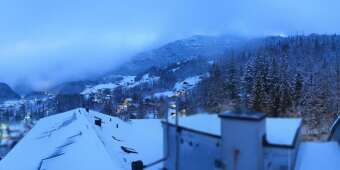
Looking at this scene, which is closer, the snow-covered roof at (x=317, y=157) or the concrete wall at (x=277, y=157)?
the concrete wall at (x=277, y=157)

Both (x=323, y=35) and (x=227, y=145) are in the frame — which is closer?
(x=227, y=145)

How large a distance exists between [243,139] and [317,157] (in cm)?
326

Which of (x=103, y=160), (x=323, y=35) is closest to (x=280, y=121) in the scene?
(x=103, y=160)

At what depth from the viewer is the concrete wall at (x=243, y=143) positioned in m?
7.90

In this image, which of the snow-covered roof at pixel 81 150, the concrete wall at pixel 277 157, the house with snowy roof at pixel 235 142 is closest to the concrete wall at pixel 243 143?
the house with snowy roof at pixel 235 142

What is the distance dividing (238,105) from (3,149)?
34.3 m

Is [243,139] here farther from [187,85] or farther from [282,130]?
[187,85]

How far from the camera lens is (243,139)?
314 inches

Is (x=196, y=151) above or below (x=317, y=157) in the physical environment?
above

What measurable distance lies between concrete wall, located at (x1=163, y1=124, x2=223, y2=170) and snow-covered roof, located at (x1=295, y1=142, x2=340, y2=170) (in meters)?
1.86

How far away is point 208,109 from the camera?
28.4 ft

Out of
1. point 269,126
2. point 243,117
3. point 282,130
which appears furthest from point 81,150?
point 243,117

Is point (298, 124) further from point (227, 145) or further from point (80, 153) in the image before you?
point (80, 153)

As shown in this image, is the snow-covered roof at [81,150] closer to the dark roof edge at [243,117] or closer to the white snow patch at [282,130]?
the white snow patch at [282,130]
